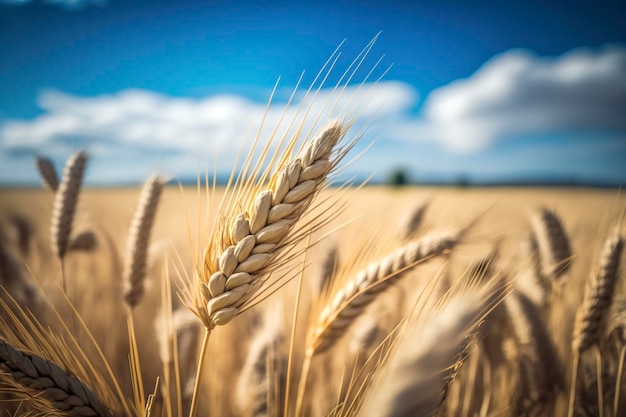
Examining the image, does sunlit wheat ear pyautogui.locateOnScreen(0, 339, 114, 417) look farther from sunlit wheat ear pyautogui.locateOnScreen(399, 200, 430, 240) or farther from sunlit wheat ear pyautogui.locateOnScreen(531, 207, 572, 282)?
sunlit wheat ear pyautogui.locateOnScreen(531, 207, 572, 282)

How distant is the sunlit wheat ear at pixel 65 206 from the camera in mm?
1100

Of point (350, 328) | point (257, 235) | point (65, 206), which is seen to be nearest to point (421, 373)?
point (257, 235)

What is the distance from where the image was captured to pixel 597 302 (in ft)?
2.90

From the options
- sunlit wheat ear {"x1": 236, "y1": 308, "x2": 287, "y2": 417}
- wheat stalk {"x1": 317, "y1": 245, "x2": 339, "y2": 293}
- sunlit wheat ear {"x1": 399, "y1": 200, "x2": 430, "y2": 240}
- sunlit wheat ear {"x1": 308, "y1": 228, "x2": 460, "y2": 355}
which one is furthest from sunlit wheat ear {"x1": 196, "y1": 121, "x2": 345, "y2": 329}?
sunlit wheat ear {"x1": 399, "y1": 200, "x2": 430, "y2": 240}

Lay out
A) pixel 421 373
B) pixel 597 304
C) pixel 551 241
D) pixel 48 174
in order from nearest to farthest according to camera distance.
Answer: pixel 421 373 → pixel 597 304 → pixel 551 241 → pixel 48 174

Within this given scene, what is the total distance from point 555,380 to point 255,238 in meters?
1.08

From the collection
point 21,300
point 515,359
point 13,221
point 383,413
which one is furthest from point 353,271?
point 13,221

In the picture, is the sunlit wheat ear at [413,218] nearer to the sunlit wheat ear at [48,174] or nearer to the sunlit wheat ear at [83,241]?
the sunlit wheat ear at [83,241]

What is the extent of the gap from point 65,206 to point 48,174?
48 cm

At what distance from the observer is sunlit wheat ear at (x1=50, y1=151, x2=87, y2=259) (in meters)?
1.10

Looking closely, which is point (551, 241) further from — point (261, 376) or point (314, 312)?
point (261, 376)

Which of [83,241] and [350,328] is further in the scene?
[83,241]

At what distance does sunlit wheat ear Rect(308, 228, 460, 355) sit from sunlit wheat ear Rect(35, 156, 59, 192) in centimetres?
136

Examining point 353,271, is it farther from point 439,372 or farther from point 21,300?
point 21,300
